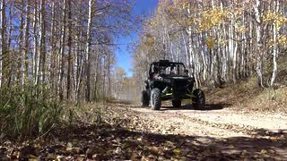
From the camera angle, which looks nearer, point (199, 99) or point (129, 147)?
point (129, 147)

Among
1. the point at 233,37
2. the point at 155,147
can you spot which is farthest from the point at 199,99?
the point at 155,147

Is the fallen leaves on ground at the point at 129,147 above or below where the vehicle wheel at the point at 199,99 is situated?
below

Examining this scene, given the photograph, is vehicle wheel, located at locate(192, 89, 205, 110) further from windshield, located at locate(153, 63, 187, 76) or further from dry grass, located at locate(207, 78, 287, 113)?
dry grass, located at locate(207, 78, 287, 113)

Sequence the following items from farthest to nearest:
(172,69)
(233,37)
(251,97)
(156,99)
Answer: (233,37) < (172,69) < (251,97) < (156,99)

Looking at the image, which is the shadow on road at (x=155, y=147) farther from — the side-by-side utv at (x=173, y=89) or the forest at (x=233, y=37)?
the forest at (x=233, y=37)

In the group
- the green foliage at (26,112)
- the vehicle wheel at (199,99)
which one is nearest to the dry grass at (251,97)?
the vehicle wheel at (199,99)

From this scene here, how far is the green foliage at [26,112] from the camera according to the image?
6835mm

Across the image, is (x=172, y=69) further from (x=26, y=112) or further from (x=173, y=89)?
(x=26, y=112)

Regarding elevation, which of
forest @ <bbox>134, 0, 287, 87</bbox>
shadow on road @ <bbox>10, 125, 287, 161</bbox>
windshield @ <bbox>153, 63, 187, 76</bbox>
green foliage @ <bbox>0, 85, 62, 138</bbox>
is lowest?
shadow on road @ <bbox>10, 125, 287, 161</bbox>

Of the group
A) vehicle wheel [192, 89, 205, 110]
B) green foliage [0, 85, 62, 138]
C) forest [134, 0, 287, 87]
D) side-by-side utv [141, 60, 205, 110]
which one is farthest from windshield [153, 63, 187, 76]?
green foliage [0, 85, 62, 138]

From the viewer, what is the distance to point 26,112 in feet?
23.4

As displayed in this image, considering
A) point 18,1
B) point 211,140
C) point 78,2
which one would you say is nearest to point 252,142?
point 211,140

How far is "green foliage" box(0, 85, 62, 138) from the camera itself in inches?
269

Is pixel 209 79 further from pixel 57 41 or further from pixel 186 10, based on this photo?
pixel 57 41
